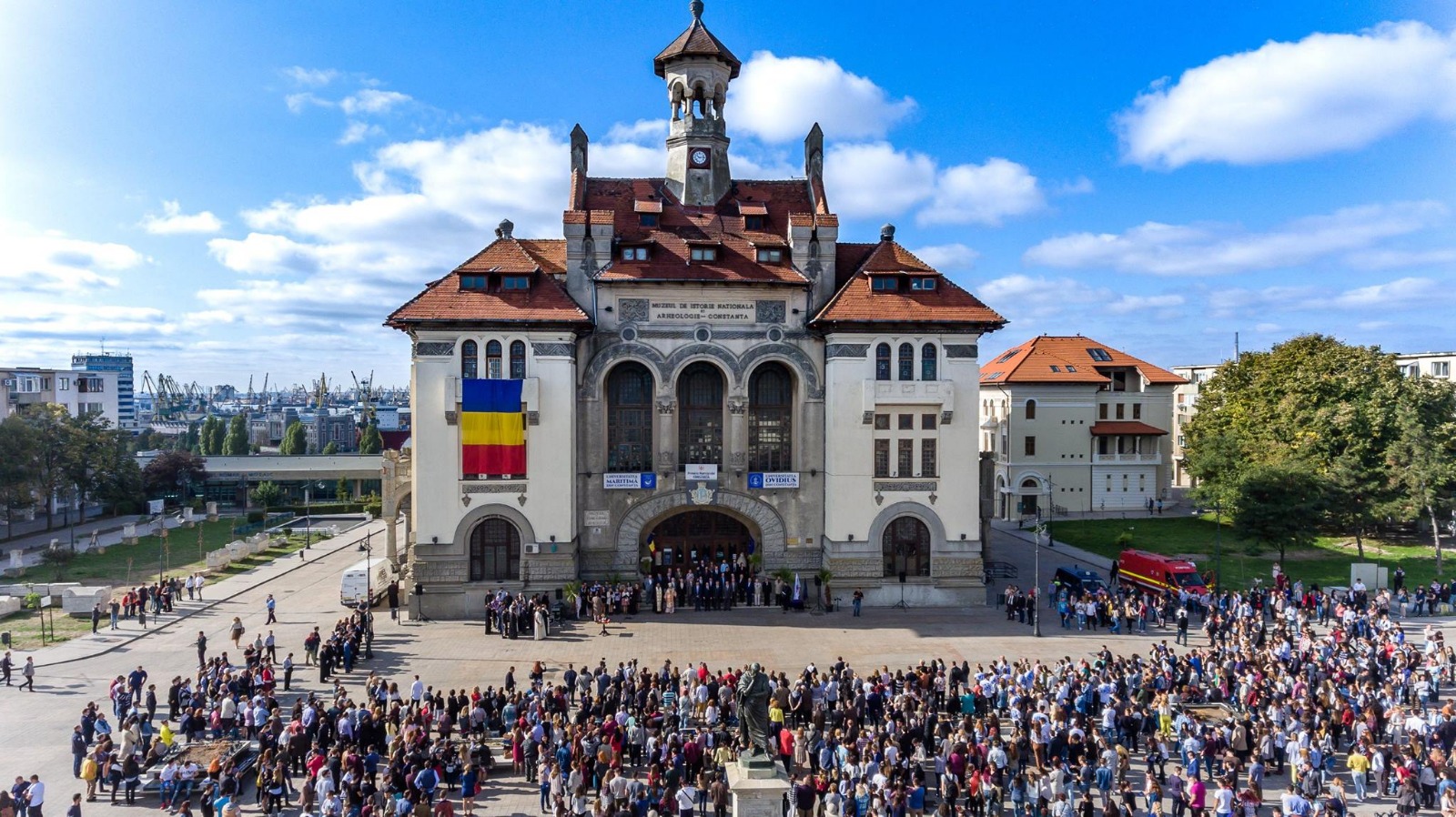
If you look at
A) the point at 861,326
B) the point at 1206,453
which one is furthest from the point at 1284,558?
the point at 861,326

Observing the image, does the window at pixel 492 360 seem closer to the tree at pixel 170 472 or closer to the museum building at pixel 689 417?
the museum building at pixel 689 417

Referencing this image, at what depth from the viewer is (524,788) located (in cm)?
1992

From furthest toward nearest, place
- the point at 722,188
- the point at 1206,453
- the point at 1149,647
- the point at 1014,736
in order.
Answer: the point at 1206,453 → the point at 722,188 → the point at 1149,647 → the point at 1014,736

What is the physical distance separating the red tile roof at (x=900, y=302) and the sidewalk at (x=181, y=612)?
30646 millimetres

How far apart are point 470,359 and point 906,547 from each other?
21192 mm

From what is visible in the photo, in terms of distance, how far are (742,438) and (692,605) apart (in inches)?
307

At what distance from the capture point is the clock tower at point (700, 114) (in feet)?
139

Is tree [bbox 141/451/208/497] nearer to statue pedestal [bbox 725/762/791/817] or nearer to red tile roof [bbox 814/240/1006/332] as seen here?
red tile roof [bbox 814/240/1006/332]

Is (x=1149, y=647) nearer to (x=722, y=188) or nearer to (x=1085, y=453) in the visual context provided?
(x=722, y=188)

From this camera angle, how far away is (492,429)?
36.0 m

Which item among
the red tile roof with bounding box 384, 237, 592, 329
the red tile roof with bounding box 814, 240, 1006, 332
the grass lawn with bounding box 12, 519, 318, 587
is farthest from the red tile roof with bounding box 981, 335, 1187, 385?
the grass lawn with bounding box 12, 519, 318, 587

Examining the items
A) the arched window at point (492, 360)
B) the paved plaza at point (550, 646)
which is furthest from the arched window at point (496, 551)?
the arched window at point (492, 360)

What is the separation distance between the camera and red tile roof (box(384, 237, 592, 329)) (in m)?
35.7

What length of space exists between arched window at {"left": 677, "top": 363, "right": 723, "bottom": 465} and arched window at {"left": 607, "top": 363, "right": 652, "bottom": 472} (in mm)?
1510
